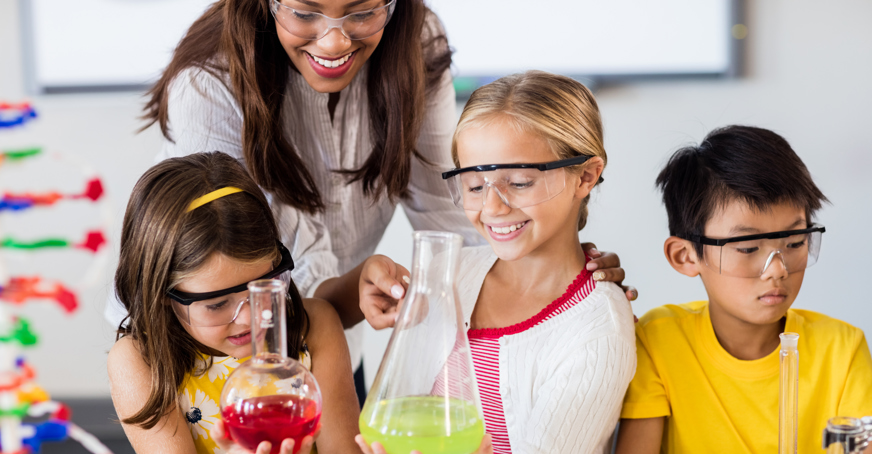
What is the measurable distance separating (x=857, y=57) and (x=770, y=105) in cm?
38

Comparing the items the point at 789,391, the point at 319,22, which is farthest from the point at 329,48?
the point at 789,391

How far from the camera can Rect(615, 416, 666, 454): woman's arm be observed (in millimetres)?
1468

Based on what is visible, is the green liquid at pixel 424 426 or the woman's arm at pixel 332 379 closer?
the green liquid at pixel 424 426

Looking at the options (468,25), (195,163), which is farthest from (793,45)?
(195,163)

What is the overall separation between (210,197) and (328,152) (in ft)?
1.40

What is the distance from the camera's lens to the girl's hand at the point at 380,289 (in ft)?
4.41

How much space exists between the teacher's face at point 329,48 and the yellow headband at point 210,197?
0.92 ft

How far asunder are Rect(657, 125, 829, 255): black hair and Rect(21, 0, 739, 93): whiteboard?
4.90 ft

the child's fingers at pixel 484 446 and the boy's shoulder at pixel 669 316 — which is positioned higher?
the child's fingers at pixel 484 446

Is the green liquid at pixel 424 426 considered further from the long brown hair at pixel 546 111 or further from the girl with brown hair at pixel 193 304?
the long brown hair at pixel 546 111

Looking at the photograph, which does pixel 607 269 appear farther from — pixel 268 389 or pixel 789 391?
pixel 268 389

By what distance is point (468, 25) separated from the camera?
2.99m

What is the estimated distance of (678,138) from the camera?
10.1ft

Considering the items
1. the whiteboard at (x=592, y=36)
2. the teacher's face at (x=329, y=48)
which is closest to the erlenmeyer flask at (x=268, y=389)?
the teacher's face at (x=329, y=48)
